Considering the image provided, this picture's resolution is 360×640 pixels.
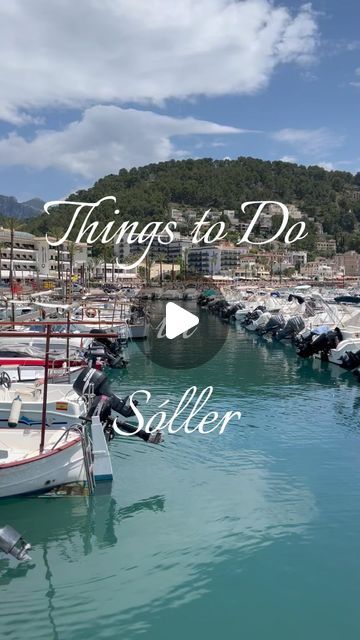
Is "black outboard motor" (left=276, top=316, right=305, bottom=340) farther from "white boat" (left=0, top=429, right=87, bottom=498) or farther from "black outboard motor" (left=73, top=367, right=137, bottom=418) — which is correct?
"white boat" (left=0, top=429, right=87, bottom=498)

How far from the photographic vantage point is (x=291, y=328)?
1986 inches

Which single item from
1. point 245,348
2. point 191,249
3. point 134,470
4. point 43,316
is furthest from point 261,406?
point 191,249

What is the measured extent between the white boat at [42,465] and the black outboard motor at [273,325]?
39637 millimetres

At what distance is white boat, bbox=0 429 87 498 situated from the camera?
14.0 meters

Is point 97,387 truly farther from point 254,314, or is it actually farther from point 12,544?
point 254,314

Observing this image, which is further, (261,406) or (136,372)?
(136,372)

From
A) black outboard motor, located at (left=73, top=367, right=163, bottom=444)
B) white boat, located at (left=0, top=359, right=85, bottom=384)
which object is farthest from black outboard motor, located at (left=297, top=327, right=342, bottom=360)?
black outboard motor, located at (left=73, top=367, right=163, bottom=444)

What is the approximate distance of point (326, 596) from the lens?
437 inches

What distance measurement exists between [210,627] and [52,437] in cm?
718

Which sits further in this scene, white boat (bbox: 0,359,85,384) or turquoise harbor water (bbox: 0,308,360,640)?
white boat (bbox: 0,359,85,384)

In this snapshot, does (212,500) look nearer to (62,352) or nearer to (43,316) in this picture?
(62,352)

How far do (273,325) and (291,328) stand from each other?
3987mm

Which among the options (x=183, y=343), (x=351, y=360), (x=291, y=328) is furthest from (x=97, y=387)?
(x=291, y=328)

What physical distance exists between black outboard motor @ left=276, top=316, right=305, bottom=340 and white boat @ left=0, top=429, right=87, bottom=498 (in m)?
36.6
